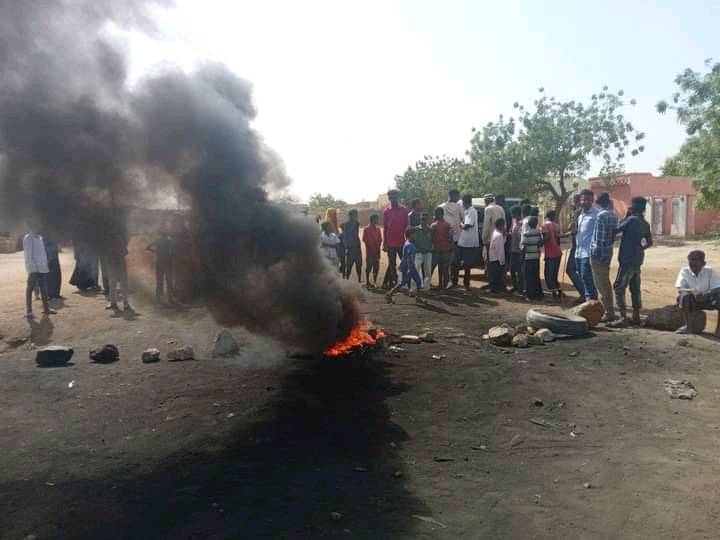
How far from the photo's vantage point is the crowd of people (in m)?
9.94

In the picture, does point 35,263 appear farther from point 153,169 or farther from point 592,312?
point 592,312

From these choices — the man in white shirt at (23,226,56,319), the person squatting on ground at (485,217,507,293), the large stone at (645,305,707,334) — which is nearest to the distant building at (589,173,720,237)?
the person squatting on ground at (485,217,507,293)

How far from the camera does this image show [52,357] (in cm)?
848

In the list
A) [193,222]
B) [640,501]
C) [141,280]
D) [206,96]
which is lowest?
[640,501]

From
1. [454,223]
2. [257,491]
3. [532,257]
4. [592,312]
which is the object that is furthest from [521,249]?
[257,491]

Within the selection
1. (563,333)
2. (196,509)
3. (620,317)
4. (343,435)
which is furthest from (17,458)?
(620,317)

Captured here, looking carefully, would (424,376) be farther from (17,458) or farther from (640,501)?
(17,458)

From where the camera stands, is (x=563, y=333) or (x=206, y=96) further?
(x=563, y=333)

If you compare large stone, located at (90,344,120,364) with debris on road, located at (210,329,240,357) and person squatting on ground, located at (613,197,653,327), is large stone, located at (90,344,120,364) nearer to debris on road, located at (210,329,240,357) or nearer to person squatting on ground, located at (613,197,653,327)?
debris on road, located at (210,329,240,357)

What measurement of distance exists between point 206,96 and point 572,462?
5.31 metres

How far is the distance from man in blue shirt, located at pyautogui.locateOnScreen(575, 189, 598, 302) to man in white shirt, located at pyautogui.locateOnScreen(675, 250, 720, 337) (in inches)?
65.8

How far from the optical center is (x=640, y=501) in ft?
14.5

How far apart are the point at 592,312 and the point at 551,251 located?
9.37 ft

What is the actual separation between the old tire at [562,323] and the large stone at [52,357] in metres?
7.02
